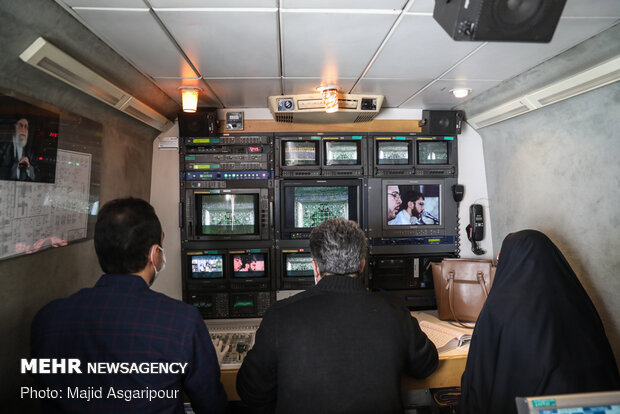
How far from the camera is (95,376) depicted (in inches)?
43.0

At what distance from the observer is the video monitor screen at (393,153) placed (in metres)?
3.05

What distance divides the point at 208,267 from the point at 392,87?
224 cm

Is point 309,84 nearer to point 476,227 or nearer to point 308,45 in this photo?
point 308,45

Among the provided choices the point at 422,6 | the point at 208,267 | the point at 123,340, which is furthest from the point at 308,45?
the point at 208,267

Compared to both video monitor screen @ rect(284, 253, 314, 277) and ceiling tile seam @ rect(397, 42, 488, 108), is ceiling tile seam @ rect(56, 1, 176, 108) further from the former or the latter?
ceiling tile seam @ rect(397, 42, 488, 108)

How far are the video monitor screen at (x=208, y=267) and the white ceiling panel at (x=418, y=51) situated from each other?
2.04 metres

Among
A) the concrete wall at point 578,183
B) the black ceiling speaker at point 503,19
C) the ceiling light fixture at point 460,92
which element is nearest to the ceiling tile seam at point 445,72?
the ceiling light fixture at point 460,92

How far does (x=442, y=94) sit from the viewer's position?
2766 millimetres

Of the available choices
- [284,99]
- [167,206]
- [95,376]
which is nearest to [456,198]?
[284,99]

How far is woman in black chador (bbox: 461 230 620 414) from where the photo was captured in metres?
1.33

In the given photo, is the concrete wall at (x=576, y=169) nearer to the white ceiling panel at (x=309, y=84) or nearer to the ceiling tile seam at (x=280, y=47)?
the white ceiling panel at (x=309, y=84)

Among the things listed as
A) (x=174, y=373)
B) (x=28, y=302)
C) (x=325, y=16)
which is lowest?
(x=174, y=373)

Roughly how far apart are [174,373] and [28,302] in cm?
115

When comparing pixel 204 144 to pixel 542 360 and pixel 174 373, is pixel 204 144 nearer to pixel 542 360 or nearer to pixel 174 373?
pixel 174 373
